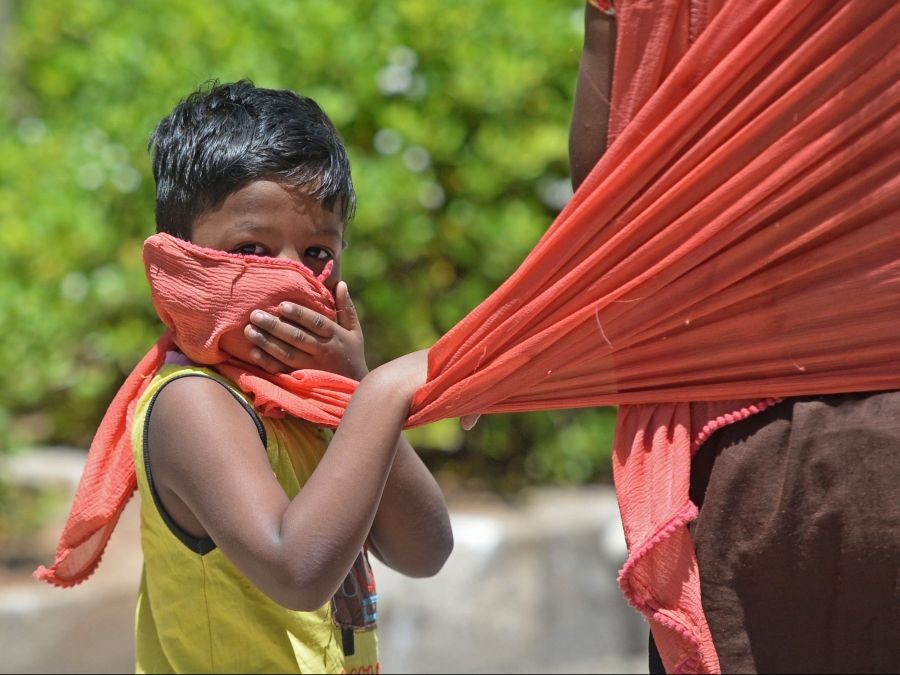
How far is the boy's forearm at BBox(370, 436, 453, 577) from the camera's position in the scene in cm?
205

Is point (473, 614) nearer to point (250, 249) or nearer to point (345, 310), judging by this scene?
point (345, 310)

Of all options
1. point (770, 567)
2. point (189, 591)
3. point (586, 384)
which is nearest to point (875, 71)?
point (586, 384)

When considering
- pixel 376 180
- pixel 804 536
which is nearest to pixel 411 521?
pixel 804 536

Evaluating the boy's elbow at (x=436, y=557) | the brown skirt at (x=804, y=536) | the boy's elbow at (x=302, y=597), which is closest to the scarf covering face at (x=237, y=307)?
the boy's elbow at (x=302, y=597)

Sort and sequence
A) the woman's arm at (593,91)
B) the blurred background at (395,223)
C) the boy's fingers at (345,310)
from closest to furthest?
the woman's arm at (593,91) < the boy's fingers at (345,310) < the blurred background at (395,223)

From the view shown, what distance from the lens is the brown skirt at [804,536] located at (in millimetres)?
1686

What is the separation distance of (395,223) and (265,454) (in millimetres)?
2943

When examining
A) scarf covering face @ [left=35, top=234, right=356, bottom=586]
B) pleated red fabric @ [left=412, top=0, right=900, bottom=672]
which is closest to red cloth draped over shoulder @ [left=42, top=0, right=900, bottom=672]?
pleated red fabric @ [left=412, top=0, right=900, bottom=672]

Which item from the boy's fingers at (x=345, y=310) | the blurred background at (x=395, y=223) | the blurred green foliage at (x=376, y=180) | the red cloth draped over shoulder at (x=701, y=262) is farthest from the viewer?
the blurred green foliage at (x=376, y=180)

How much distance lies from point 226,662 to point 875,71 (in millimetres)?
1358

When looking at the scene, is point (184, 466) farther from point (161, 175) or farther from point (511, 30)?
point (511, 30)

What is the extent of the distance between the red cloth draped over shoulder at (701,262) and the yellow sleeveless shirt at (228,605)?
0.33 metres

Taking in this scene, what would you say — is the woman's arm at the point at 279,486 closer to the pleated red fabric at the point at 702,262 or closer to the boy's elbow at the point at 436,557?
the pleated red fabric at the point at 702,262

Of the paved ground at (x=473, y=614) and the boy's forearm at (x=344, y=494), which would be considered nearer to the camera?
the boy's forearm at (x=344, y=494)
